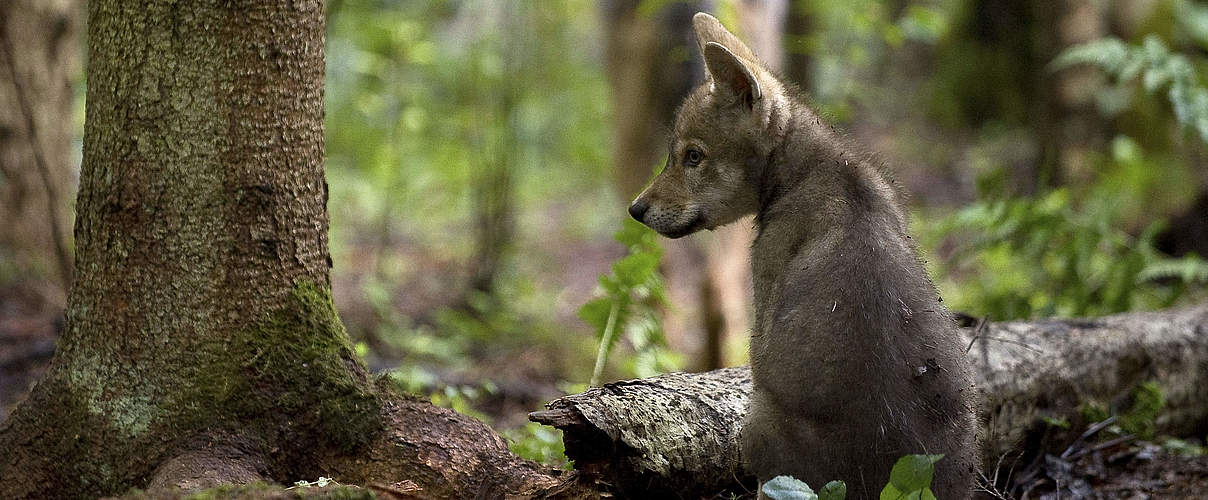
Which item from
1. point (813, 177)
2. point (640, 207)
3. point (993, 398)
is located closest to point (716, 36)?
point (640, 207)

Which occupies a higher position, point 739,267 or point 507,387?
point 739,267

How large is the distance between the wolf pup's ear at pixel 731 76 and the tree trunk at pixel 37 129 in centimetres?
629

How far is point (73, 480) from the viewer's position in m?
3.66

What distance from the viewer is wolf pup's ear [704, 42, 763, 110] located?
3912 millimetres

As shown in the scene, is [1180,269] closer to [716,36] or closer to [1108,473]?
[1108,473]

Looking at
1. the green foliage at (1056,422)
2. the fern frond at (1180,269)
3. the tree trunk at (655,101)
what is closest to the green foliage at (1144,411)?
the green foliage at (1056,422)

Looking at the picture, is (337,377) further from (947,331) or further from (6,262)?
(6,262)

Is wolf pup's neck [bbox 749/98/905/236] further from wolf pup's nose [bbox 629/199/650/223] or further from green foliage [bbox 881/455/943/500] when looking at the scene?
green foliage [bbox 881/455/943/500]

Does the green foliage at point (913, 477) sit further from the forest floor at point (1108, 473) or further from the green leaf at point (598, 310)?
A: the green leaf at point (598, 310)

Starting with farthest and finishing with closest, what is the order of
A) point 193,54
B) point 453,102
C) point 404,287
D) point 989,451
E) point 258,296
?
point 453,102 < point 404,287 < point 989,451 < point 258,296 < point 193,54

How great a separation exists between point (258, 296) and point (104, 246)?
594 mm

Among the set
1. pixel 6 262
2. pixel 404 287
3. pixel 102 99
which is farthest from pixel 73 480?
pixel 404 287

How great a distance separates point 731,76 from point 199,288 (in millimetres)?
2274

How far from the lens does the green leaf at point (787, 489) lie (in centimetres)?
318
